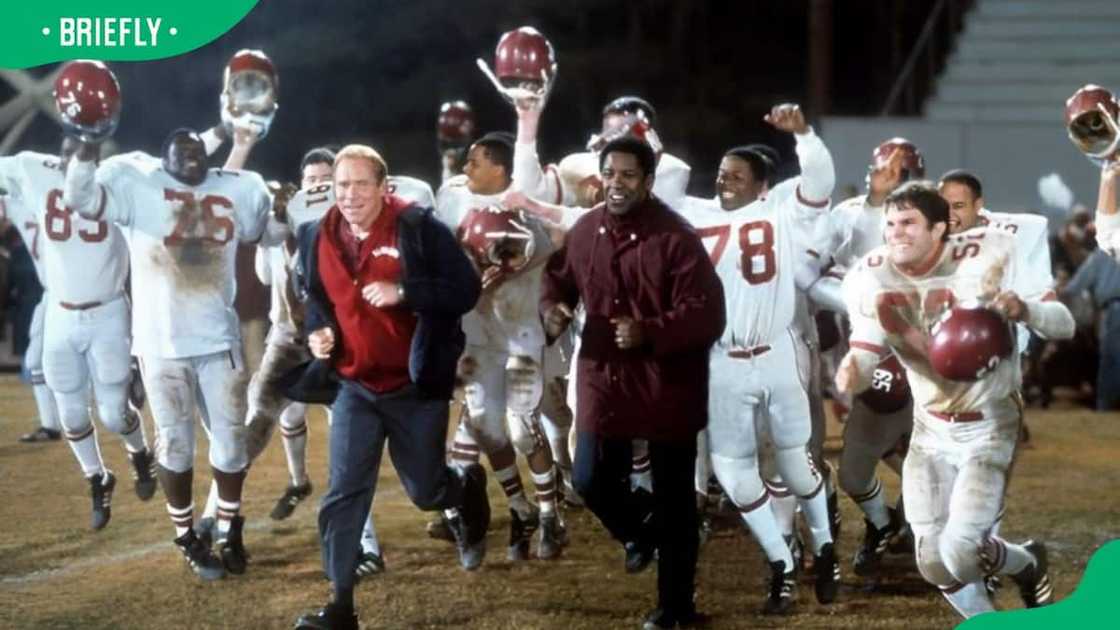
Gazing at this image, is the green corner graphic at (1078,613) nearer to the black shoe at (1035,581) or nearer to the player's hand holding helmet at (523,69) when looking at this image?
the black shoe at (1035,581)

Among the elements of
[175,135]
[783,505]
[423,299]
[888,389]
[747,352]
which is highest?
[175,135]

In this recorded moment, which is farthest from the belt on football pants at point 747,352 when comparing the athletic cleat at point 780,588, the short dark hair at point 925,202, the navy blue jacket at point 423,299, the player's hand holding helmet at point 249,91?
the player's hand holding helmet at point 249,91

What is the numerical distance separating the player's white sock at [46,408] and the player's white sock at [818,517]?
3782 mm

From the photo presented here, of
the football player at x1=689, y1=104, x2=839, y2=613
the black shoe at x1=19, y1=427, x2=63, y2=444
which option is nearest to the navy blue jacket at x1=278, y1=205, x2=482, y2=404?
the football player at x1=689, y1=104, x2=839, y2=613

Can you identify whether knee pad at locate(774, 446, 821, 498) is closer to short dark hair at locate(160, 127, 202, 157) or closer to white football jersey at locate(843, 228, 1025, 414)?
white football jersey at locate(843, 228, 1025, 414)

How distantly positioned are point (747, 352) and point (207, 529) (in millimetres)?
2004

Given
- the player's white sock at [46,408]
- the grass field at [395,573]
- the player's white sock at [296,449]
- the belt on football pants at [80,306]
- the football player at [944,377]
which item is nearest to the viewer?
the football player at [944,377]

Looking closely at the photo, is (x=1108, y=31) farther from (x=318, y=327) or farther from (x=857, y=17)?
(x=318, y=327)

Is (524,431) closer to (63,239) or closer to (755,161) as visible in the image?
(755,161)

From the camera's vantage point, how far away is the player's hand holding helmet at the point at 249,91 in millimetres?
5328

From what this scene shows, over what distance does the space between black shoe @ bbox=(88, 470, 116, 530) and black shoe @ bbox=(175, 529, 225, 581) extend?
73cm

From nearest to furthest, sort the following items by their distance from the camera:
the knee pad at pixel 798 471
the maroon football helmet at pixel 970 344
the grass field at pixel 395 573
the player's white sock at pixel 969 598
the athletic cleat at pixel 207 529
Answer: the maroon football helmet at pixel 970 344, the player's white sock at pixel 969 598, the grass field at pixel 395 573, the knee pad at pixel 798 471, the athletic cleat at pixel 207 529

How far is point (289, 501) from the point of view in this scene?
614 centimetres

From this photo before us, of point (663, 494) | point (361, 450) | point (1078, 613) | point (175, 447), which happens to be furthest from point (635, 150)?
point (175, 447)
